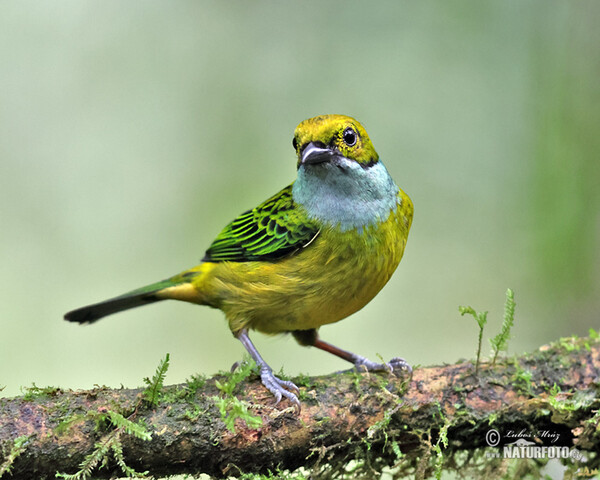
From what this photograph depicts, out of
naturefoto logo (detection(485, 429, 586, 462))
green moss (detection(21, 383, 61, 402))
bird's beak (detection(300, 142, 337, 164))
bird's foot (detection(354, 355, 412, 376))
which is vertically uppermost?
bird's beak (detection(300, 142, 337, 164))

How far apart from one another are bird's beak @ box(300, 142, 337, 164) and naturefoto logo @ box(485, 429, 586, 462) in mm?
1879

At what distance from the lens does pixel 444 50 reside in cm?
875

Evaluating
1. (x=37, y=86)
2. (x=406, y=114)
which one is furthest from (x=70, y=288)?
(x=406, y=114)

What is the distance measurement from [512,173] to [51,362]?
6325mm

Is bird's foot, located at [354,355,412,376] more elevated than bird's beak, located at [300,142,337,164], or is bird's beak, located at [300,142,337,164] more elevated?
bird's beak, located at [300,142,337,164]

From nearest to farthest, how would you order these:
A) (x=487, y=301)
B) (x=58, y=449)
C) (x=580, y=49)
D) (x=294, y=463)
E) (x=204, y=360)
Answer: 1. (x=58, y=449)
2. (x=294, y=463)
3. (x=580, y=49)
4. (x=204, y=360)
5. (x=487, y=301)

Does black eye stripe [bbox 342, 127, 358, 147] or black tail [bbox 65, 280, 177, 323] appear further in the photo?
black tail [bbox 65, 280, 177, 323]

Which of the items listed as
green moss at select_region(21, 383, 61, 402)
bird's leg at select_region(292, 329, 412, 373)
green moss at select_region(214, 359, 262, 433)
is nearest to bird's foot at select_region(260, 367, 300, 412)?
green moss at select_region(214, 359, 262, 433)

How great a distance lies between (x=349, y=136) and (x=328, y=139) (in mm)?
165

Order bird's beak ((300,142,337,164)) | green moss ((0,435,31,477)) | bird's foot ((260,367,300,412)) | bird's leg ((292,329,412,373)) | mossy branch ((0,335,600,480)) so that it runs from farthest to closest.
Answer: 1. bird's leg ((292,329,412,373))
2. bird's beak ((300,142,337,164))
3. bird's foot ((260,367,300,412))
4. mossy branch ((0,335,600,480))
5. green moss ((0,435,31,477))

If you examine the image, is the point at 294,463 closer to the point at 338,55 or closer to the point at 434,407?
the point at 434,407

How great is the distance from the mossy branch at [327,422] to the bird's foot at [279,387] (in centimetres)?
5

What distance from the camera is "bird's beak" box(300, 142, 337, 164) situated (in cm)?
375

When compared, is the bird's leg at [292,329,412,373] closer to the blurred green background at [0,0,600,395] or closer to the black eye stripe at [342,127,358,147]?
the black eye stripe at [342,127,358,147]
